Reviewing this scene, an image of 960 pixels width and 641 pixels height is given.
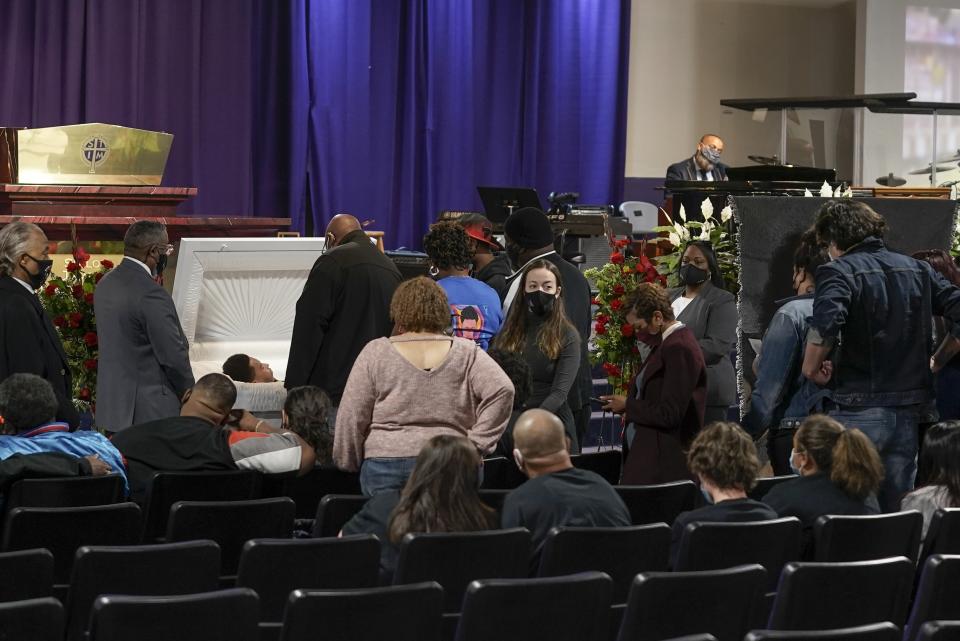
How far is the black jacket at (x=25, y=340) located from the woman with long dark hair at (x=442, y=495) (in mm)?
1846

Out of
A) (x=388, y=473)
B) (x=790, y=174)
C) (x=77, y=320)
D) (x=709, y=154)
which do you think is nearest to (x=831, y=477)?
(x=388, y=473)

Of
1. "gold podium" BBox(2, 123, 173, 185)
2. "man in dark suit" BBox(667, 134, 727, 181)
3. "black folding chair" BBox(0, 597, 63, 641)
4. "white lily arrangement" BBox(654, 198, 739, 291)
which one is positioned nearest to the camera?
"black folding chair" BBox(0, 597, 63, 641)

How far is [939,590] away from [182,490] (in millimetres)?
2099

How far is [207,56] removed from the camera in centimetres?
1080

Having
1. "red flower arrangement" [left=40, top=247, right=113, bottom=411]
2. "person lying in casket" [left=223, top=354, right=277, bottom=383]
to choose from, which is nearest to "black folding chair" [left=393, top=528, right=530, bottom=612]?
"person lying in casket" [left=223, top=354, right=277, bottom=383]

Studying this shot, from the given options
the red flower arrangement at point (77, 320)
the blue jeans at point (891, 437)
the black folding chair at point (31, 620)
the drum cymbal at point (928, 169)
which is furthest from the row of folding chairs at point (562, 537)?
the drum cymbal at point (928, 169)

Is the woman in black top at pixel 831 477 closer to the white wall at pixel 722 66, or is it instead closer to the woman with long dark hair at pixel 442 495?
the woman with long dark hair at pixel 442 495

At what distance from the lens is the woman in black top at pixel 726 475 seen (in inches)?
139

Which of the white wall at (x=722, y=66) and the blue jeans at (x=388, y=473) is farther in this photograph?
the white wall at (x=722, y=66)

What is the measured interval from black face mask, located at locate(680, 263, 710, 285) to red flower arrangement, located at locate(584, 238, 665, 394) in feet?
1.96

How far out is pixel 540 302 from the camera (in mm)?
4742

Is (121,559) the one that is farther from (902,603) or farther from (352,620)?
(902,603)

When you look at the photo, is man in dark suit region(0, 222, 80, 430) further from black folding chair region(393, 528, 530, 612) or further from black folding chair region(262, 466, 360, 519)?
black folding chair region(393, 528, 530, 612)

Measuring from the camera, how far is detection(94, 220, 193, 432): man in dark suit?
4898mm
